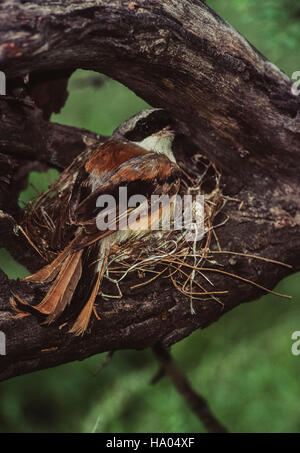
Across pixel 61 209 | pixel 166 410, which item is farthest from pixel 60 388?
pixel 61 209

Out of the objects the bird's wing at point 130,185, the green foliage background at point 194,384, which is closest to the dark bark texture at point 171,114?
the bird's wing at point 130,185

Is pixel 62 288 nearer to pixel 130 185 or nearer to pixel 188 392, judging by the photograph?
pixel 130 185

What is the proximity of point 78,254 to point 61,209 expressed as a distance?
52 cm

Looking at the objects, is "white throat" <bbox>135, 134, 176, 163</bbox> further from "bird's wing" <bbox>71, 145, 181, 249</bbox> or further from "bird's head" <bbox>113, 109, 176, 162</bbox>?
"bird's wing" <bbox>71, 145, 181, 249</bbox>

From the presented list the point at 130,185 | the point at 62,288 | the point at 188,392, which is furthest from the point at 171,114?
the point at 188,392

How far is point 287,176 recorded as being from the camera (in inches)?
129

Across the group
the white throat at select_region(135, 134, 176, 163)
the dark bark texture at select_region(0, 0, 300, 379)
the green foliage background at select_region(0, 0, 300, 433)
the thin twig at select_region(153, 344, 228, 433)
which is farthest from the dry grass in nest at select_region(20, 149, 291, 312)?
the green foliage background at select_region(0, 0, 300, 433)

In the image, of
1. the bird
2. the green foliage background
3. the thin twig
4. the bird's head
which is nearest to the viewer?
the bird

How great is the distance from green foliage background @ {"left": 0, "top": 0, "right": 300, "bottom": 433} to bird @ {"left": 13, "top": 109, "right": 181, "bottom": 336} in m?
1.37

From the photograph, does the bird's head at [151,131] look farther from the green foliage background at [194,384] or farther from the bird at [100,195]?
the green foliage background at [194,384]

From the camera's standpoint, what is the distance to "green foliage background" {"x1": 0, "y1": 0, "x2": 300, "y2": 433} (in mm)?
4621

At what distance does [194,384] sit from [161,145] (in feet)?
8.32

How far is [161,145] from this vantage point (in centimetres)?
341

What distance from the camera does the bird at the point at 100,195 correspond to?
2.58m
